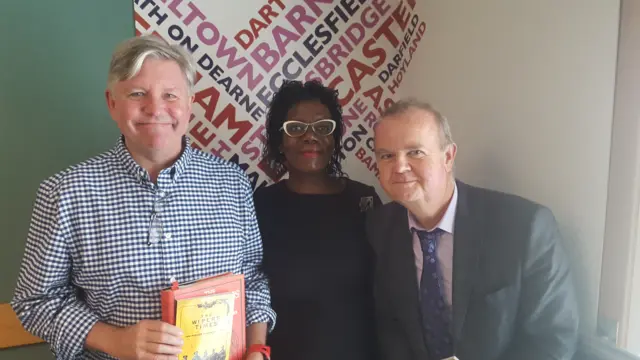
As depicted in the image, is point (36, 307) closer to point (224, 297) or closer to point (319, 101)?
point (224, 297)

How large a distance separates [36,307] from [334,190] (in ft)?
3.30

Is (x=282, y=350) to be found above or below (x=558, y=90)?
below

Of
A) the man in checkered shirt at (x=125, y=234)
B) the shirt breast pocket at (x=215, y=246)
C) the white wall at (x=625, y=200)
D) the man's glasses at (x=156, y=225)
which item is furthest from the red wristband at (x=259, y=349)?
the white wall at (x=625, y=200)

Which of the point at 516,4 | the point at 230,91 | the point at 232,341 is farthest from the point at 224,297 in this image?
the point at 516,4

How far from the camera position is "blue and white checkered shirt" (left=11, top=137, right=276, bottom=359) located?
1.25 meters

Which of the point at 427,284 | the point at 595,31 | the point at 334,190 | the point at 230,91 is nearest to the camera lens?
the point at 595,31

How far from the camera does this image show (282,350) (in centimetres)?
165

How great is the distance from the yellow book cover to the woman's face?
61 cm

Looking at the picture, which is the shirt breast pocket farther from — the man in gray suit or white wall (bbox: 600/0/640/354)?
white wall (bbox: 600/0/640/354)

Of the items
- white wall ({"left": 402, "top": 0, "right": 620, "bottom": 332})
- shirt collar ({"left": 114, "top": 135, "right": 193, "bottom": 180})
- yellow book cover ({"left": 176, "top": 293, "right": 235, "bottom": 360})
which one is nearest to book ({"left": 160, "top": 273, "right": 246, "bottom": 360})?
yellow book cover ({"left": 176, "top": 293, "right": 235, "bottom": 360})

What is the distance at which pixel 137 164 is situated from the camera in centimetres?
132

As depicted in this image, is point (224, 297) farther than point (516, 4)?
No

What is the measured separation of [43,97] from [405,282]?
1445 millimetres

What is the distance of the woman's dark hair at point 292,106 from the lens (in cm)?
180
